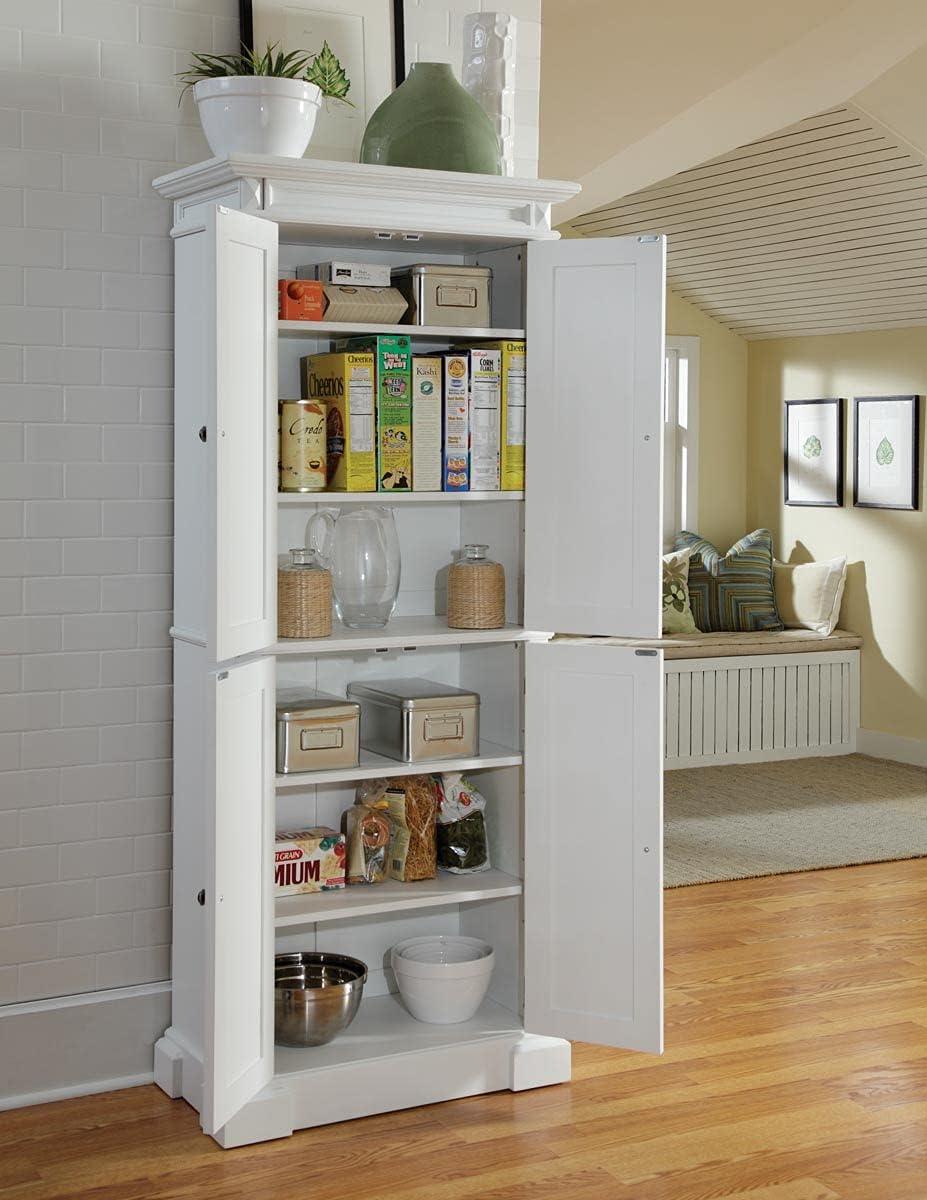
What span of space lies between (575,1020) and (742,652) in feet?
Answer: 12.1

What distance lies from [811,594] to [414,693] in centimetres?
420

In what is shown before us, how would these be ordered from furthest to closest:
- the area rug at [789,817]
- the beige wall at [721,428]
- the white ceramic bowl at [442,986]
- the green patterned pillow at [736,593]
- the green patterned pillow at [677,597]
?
the beige wall at [721,428], the green patterned pillow at [736,593], the green patterned pillow at [677,597], the area rug at [789,817], the white ceramic bowl at [442,986]

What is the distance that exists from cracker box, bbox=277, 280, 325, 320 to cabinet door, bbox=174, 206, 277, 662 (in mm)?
137

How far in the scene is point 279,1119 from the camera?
2973 millimetres

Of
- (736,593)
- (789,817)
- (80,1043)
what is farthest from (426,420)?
(736,593)

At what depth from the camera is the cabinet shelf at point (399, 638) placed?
3.00 meters

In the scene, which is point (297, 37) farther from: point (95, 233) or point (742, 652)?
point (742, 652)

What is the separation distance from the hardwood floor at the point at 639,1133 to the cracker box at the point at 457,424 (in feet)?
4.34

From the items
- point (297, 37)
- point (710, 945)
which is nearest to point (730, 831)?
point (710, 945)

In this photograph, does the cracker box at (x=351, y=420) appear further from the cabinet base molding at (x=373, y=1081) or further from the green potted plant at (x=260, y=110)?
the cabinet base molding at (x=373, y=1081)

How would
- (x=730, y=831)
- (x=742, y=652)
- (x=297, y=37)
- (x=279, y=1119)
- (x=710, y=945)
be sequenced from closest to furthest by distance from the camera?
(x=279, y=1119)
(x=297, y=37)
(x=710, y=945)
(x=730, y=831)
(x=742, y=652)

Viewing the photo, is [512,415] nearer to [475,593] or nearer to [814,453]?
[475,593]

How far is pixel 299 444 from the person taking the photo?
3025 millimetres

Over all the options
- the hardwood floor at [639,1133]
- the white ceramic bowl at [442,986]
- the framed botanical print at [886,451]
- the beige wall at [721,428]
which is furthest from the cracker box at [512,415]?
the beige wall at [721,428]
